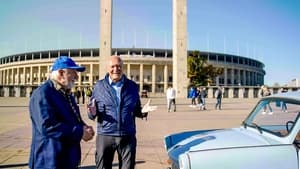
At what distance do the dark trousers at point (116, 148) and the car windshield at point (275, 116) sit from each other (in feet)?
5.49

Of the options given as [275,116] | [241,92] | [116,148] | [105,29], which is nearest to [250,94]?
[241,92]

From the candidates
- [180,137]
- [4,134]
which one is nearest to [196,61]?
[4,134]

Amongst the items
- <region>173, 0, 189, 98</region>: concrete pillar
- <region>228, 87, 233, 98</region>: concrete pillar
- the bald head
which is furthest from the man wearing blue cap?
<region>228, 87, 233, 98</region>: concrete pillar

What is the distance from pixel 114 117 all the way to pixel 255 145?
1669mm

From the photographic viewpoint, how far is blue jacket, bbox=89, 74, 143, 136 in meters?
3.68

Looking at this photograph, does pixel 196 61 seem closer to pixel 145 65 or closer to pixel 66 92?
pixel 145 65

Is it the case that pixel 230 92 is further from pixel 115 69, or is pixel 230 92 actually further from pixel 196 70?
pixel 115 69

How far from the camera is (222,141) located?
344cm

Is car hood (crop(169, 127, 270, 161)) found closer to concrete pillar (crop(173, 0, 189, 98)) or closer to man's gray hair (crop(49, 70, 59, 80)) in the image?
man's gray hair (crop(49, 70, 59, 80))

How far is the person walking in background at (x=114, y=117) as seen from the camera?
3.69m

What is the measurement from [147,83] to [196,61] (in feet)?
92.9

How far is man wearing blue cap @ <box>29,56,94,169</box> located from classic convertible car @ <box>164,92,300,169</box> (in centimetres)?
109

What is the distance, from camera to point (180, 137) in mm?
4324

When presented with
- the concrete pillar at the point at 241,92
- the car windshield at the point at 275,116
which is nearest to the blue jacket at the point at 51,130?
the car windshield at the point at 275,116
